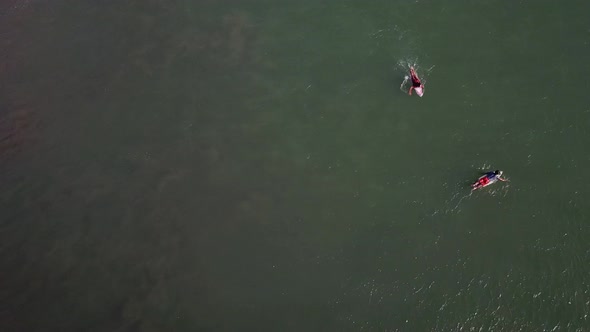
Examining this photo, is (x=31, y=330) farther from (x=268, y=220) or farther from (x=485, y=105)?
(x=485, y=105)

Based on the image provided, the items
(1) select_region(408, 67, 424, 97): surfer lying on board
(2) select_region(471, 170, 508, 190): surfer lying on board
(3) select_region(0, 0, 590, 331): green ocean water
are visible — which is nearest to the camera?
(3) select_region(0, 0, 590, 331): green ocean water

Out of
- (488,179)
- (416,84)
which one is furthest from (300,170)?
(488,179)

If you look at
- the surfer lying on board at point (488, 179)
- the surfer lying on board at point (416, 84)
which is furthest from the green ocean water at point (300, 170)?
the surfer lying on board at point (416, 84)

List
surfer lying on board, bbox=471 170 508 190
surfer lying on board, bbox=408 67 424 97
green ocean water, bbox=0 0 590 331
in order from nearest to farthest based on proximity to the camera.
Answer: green ocean water, bbox=0 0 590 331 < surfer lying on board, bbox=471 170 508 190 < surfer lying on board, bbox=408 67 424 97

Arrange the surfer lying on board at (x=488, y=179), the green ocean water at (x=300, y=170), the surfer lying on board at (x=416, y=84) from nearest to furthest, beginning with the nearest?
the green ocean water at (x=300, y=170) → the surfer lying on board at (x=488, y=179) → the surfer lying on board at (x=416, y=84)

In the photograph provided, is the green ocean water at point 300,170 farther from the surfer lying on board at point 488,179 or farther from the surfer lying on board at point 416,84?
the surfer lying on board at point 416,84

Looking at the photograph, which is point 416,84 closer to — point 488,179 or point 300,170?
point 488,179

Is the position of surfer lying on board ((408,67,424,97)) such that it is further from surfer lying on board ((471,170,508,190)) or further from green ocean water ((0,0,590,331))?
surfer lying on board ((471,170,508,190))

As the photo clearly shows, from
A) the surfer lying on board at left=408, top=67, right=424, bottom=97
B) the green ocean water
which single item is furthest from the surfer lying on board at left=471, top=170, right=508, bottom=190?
the surfer lying on board at left=408, top=67, right=424, bottom=97

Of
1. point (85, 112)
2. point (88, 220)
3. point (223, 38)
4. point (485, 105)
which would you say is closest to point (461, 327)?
point (485, 105)
